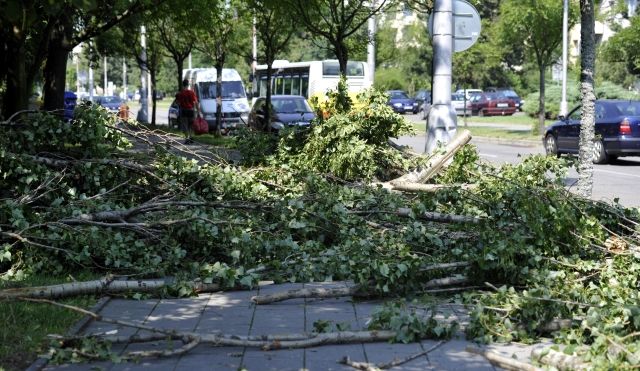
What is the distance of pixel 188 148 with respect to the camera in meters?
11.1

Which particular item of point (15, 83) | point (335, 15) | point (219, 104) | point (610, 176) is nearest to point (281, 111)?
point (219, 104)

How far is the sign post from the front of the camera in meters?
13.7

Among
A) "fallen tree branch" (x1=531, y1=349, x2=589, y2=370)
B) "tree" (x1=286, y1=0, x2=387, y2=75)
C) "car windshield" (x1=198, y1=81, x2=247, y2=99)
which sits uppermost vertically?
"tree" (x1=286, y1=0, x2=387, y2=75)

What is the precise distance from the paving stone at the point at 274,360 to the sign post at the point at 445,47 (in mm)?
8437

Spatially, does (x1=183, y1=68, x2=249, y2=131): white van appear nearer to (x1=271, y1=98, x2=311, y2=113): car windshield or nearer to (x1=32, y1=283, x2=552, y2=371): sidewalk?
(x1=271, y1=98, x2=311, y2=113): car windshield

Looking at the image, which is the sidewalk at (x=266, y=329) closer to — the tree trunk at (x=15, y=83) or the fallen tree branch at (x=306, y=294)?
the fallen tree branch at (x=306, y=294)

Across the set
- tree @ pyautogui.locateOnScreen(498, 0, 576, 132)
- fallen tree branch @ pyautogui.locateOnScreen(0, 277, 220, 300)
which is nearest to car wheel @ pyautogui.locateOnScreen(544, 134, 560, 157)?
tree @ pyautogui.locateOnScreen(498, 0, 576, 132)

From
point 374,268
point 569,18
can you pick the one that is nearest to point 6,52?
point 374,268

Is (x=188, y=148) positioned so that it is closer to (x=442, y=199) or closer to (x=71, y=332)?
(x=442, y=199)

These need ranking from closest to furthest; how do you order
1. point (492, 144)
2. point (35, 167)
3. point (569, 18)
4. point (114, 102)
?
point (35, 167) → point (492, 144) → point (569, 18) → point (114, 102)

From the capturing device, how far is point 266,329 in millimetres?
6309

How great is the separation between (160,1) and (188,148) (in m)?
10.7

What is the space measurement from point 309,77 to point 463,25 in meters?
29.3

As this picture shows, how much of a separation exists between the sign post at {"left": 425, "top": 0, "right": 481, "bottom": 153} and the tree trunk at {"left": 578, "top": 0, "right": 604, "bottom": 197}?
2.65 m
